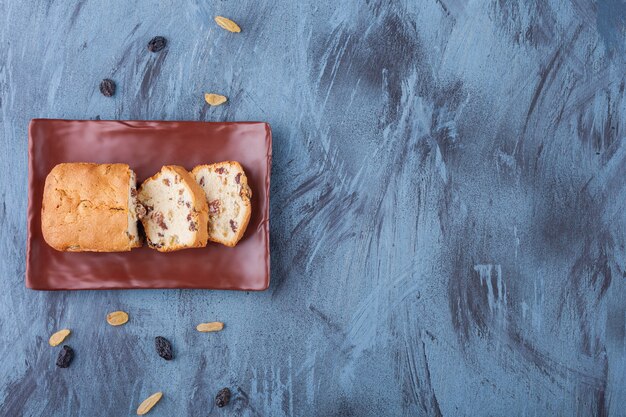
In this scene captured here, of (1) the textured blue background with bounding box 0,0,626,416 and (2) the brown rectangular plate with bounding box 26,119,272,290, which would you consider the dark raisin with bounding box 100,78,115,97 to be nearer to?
(1) the textured blue background with bounding box 0,0,626,416

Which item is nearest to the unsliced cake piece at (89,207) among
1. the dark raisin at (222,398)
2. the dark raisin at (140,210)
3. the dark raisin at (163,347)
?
the dark raisin at (140,210)

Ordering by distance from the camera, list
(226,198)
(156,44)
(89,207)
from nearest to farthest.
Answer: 1. (89,207)
2. (226,198)
3. (156,44)

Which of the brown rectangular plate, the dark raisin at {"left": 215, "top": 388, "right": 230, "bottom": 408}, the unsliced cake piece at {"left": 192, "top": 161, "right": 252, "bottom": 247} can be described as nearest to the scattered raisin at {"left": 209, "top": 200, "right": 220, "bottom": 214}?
the unsliced cake piece at {"left": 192, "top": 161, "right": 252, "bottom": 247}

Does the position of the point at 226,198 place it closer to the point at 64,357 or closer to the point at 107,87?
the point at 107,87

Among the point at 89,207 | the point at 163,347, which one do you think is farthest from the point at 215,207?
the point at 163,347

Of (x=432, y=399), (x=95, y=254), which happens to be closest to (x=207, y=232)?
(x=95, y=254)
